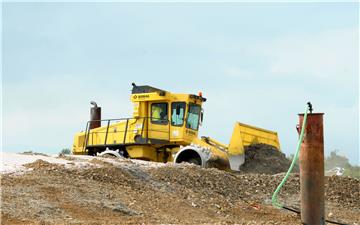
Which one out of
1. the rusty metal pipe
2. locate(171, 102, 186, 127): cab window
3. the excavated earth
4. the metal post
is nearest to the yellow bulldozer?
locate(171, 102, 186, 127): cab window

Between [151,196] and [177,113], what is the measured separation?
30.0 ft

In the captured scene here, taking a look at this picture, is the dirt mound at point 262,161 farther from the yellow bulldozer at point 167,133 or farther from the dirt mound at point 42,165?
the dirt mound at point 42,165

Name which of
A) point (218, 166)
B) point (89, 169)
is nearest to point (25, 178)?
point (89, 169)

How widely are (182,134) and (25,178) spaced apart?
9.66m

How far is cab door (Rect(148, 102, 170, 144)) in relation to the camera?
73.3 ft

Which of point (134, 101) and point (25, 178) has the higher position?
point (134, 101)

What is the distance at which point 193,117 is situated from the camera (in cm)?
2245

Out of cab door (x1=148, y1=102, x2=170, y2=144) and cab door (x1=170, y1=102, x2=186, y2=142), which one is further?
cab door (x1=148, y1=102, x2=170, y2=144)

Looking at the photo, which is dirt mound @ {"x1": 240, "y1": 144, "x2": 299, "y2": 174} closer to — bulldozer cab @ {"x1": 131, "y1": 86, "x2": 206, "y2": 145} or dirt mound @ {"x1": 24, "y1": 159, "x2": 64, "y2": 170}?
bulldozer cab @ {"x1": 131, "y1": 86, "x2": 206, "y2": 145}

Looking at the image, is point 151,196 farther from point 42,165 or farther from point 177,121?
point 177,121

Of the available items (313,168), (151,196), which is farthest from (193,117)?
(313,168)

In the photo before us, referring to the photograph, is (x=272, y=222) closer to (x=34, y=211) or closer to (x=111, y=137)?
(x=34, y=211)

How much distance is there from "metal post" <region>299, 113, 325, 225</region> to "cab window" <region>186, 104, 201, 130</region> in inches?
480

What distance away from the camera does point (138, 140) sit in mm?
22719
